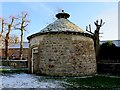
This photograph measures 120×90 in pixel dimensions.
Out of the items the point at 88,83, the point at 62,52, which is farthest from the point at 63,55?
the point at 88,83

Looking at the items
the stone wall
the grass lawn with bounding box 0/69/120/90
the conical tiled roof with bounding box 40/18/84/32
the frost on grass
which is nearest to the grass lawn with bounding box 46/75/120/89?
the grass lawn with bounding box 0/69/120/90

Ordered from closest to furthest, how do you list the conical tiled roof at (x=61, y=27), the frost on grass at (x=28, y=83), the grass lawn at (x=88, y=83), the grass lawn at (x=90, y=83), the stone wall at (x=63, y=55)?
the frost on grass at (x=28, y=83) < the grass lawn at (x=88, y=83) < the grass lawn at (x=90, y=83) < the stone wall at (x=63, y=55) < the conical tiled roof at (x=61, y=27)

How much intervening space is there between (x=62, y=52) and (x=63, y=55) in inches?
10.6

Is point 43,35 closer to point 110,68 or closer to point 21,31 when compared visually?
point 110,68

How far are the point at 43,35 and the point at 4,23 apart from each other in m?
25.3

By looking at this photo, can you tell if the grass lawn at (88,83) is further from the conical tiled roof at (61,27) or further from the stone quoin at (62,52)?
the conical tiled roof at (61,27)

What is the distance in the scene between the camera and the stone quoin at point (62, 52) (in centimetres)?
1634

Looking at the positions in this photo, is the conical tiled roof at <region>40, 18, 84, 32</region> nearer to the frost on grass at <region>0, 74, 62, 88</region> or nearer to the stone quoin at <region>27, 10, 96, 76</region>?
the stone quoin at <region>27, 10, 96, 76</region>

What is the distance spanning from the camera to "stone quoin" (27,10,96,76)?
53.6 feet

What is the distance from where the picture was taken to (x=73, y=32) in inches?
661

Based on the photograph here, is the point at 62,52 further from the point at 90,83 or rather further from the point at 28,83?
the point at 28,83

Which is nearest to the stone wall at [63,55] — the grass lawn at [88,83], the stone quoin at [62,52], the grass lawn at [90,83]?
the stone quoin at [62,52]

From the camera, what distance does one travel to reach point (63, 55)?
16406 millimetres

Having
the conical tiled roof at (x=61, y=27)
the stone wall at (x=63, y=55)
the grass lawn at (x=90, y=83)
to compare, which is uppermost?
the conical tiled roof at (x=61, y=27)
